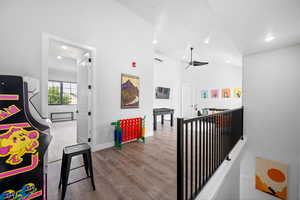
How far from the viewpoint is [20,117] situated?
3.51 feet

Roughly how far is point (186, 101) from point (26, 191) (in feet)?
25.6

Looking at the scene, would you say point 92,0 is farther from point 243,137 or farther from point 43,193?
point 243,137

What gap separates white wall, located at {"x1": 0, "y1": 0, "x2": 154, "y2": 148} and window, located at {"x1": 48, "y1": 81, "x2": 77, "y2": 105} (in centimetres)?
556

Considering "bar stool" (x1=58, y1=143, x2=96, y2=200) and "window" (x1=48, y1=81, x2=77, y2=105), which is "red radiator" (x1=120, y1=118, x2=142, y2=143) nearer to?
"bar stool" (x1=58, y1=143, x2=96, y2=200)

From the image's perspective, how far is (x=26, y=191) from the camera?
1.12 meters

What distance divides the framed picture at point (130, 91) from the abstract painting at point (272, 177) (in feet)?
13.2

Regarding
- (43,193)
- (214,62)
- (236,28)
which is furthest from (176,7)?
(214,62)

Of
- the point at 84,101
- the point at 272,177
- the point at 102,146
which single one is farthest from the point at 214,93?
the point at 84,101

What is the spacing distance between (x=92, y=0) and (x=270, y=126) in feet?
18.1

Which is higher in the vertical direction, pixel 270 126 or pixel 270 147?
pixel 270 126

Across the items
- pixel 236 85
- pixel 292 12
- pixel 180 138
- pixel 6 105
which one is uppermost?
pixel 292 12

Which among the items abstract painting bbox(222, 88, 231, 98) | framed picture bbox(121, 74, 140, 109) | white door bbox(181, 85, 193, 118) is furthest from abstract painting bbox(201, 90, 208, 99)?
framed picture bbox(121, 74, 140, 109)

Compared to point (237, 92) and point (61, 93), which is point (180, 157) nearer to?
point (237, 92)

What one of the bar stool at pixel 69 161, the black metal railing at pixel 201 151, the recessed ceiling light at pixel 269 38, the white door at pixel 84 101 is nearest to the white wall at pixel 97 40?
the white door at pixel 84 101
